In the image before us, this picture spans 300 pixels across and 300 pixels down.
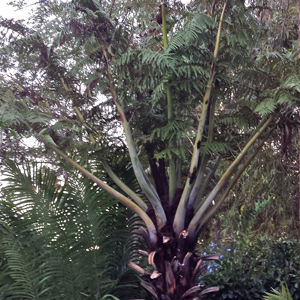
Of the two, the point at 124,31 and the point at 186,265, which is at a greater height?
the point at 124,31

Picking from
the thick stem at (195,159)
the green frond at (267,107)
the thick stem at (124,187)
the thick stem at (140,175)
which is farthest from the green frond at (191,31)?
the thick stem at (124,187)

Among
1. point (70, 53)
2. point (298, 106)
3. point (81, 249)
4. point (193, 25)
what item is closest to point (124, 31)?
point (70, 53)

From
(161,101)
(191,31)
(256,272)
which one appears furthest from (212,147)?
(256,272)

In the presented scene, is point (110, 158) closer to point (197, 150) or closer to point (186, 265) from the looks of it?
point (197, 150)

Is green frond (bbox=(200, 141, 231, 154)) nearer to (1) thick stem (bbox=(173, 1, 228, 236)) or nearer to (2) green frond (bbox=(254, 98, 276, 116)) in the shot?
(1) thick stem (bbox=(173, 1, 228, 236))

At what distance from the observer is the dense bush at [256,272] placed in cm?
393

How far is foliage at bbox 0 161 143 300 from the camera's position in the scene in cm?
294

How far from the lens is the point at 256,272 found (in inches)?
165

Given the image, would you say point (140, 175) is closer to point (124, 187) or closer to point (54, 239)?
point (124, 187)

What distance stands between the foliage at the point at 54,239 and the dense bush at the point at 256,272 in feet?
3.98

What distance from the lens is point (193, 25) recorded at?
3.01 meters

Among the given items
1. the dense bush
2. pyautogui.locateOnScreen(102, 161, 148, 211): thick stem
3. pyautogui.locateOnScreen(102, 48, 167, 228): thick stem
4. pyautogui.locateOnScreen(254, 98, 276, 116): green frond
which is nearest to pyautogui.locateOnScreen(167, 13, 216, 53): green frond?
pyautogui.locateOnScreen(102, 48, 167, 228): thick stem

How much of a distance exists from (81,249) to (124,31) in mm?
2216

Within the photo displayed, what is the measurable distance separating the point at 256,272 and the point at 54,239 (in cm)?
251
